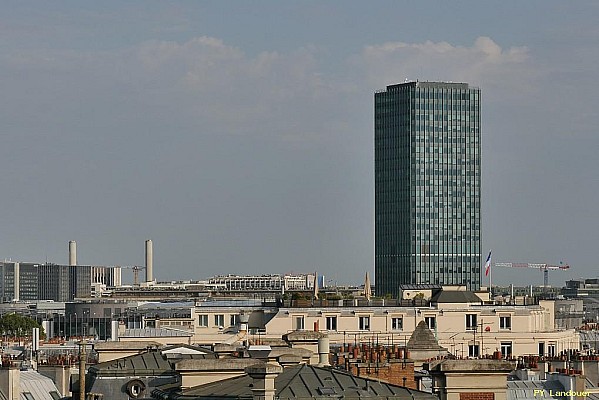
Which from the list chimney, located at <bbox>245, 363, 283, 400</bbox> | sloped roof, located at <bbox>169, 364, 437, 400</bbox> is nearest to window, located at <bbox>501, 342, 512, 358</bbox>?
sloped roof, located at <bbox>169, 364, 437, 400</bbox>

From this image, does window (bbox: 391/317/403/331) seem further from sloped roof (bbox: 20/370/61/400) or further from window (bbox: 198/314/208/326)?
sloped roof (bbox: 20/370/61/400)

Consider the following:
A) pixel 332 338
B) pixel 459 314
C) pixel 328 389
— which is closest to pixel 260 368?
pixel 328 389

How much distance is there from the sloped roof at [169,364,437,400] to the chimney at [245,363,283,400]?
10.6 ft

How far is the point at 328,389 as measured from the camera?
4078 centimetres

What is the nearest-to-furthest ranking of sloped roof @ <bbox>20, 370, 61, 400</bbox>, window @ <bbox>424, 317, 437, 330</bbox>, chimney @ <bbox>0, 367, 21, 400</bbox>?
chimney @ <bbox>0, 367, 21, 400</bbox> < sloped roof @ <bbox>20, 370, 61, 400</bbox> < window @ <bbox>424, 317, 437, 330</bbox>

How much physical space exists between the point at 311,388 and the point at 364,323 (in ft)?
317

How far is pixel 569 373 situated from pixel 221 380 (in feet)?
71.9

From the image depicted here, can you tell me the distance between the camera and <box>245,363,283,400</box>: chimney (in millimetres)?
35250

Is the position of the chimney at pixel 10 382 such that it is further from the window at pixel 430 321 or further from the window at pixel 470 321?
the window at pixel 470 321

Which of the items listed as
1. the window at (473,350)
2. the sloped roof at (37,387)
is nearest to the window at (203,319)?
the window at (473,350)

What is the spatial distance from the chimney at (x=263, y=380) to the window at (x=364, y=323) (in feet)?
331

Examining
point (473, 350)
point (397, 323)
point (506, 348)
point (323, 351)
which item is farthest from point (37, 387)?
point (506, 348)

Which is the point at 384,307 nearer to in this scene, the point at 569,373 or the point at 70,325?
the point at 70,325

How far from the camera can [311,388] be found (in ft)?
134
